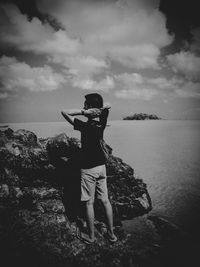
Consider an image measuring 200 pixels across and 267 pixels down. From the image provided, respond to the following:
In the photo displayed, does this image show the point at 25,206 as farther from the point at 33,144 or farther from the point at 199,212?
the point at 199,212

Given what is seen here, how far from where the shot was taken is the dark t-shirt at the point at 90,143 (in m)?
4.21

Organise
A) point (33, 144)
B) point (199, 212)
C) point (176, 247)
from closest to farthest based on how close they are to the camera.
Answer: point (176, 247) → point (33, 144) → point (199, 212)

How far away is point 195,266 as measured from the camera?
4227 millimetres

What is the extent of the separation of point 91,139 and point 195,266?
3.73 meters

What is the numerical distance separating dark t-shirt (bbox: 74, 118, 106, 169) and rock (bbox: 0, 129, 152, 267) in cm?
156

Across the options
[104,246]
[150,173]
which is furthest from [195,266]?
[150,173]

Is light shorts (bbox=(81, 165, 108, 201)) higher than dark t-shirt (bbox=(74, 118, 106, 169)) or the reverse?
the reverse

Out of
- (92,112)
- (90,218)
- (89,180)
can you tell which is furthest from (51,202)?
(92,112)

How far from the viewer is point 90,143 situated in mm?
4293

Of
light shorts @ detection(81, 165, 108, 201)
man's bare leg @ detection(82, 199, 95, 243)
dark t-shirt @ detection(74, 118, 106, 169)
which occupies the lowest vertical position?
man's bare leg @ detection(82, 199, 95, 243)

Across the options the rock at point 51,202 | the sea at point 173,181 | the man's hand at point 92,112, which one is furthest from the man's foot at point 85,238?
the man's hand at point 92,112

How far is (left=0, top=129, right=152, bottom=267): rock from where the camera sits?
3848mm

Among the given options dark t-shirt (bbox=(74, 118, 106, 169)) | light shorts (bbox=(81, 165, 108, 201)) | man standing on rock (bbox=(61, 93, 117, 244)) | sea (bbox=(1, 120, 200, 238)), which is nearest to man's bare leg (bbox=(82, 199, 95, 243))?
man standing on rock (bbox=(61, 93, 117, 244))

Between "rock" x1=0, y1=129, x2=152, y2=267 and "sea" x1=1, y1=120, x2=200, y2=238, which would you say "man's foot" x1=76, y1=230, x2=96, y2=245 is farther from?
"sea" x1=1, y1=120, x2=200, y2=238
